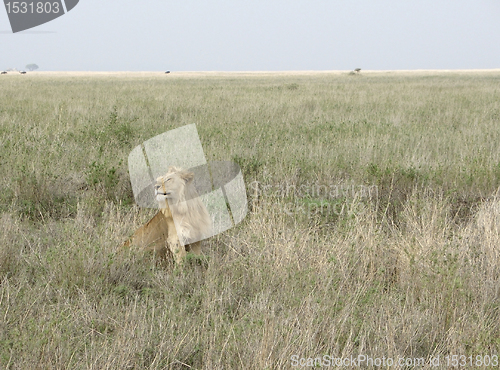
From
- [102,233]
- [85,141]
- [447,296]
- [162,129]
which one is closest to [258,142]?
[162,129]

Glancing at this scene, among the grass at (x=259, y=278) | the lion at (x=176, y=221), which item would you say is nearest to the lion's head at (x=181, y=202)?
the lion at (x=176, y=221)

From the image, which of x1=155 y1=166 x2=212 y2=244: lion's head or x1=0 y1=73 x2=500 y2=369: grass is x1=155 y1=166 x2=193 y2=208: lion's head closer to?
x1=155 y1=166 x2=212 y2=244: lion's head

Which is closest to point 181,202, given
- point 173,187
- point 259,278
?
point 173,187

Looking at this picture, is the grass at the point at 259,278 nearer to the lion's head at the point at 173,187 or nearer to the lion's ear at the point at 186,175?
the lion's head at the point at 173,187

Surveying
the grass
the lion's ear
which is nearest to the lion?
the lion's ear

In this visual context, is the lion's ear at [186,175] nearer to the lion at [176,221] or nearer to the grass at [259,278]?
the lion at [176,221]

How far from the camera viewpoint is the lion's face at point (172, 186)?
314cm

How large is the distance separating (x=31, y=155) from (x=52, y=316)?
162 inches

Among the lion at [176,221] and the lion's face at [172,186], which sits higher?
the lion's face at [172,186]

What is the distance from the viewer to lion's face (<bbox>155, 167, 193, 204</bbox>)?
314 centimetres

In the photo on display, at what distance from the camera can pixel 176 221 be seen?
10.5 ft

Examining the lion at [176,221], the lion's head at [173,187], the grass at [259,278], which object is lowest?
the grass at [259,278]

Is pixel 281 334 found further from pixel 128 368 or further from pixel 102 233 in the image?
pixel 102 233

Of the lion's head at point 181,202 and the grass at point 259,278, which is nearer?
the grass at point 259,278
